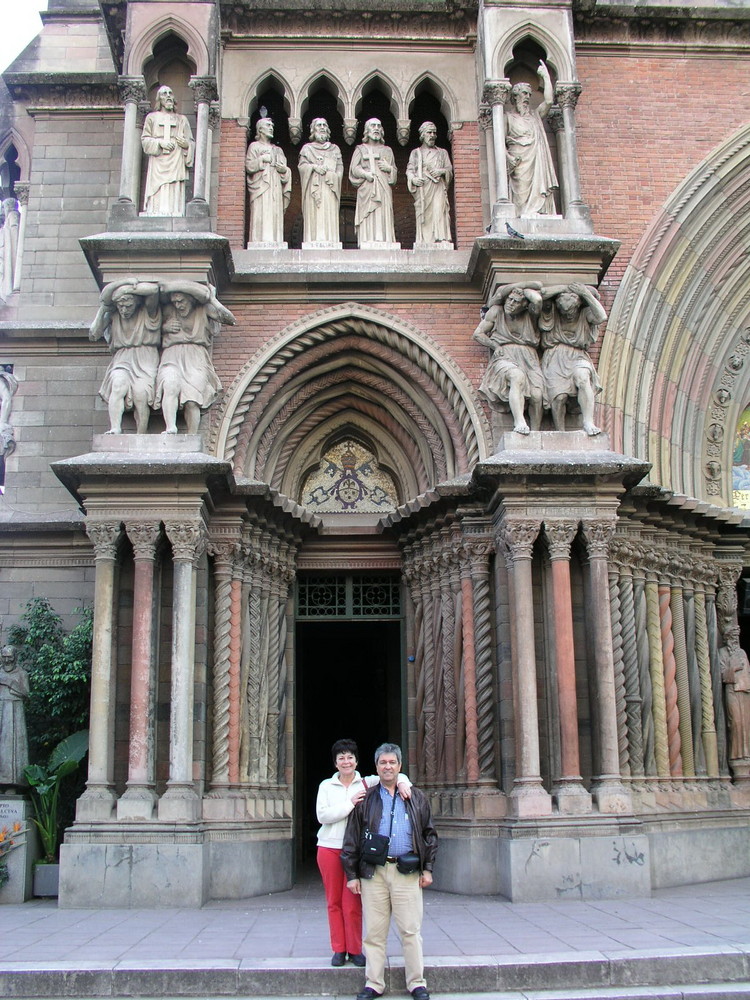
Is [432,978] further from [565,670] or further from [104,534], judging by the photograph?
[104,534]

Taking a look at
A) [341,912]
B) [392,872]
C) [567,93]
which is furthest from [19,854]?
[567,93]

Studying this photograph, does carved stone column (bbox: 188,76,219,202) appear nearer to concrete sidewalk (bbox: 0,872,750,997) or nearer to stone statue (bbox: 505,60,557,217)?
stone statue (bbox: 505,60,557,217)

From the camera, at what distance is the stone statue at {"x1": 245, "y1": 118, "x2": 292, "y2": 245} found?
14352mm

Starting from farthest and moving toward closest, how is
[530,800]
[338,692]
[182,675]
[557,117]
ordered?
[338,692] → [557,117] → [182,675] → [530,800]

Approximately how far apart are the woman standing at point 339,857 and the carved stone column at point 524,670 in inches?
166

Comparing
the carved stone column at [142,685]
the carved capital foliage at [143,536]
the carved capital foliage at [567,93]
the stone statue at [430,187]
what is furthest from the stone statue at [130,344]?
the carved capital foliage at [567,93]

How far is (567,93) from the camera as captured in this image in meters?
14.1

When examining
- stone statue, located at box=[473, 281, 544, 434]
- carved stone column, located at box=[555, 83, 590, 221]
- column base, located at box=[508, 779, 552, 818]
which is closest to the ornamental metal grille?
stone statue, located at box=[473, 281, 544, 434]

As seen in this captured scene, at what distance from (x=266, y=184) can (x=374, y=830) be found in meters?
9.72

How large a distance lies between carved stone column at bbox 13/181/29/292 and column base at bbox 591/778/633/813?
33.8ft

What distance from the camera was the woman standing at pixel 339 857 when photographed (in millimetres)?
7727

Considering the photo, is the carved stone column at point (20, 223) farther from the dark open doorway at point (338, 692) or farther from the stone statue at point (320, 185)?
the dark open doorway at point (338, 692)

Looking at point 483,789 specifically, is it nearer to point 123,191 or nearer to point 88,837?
point 88,837

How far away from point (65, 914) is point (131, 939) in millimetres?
2073
